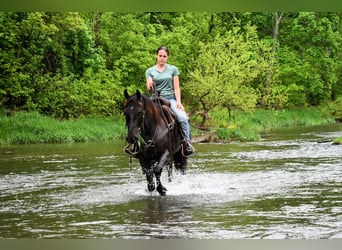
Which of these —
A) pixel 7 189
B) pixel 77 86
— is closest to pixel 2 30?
pixel 77 86

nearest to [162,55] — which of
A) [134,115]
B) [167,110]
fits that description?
[167,110]

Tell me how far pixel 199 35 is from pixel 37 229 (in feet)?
87.3

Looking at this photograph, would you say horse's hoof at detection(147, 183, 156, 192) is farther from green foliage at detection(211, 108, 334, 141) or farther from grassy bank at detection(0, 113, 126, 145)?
green foliage at detection(211, 108, 334, 141)

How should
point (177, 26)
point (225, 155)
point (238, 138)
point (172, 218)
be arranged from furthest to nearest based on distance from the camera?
point (177, 26) < point (238, 138) < point (225, 155) < point (172, 218)

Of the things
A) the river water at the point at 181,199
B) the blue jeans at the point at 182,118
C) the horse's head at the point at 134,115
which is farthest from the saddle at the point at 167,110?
the river water at the point at 181,199

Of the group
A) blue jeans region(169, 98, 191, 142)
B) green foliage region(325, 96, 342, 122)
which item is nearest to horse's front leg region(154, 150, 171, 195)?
blue jeans region(169, 98, 191, 142)

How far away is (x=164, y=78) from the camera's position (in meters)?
9.12

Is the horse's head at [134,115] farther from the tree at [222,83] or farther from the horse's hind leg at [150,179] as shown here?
the tree at [222,83]

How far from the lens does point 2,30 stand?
2753 centimetres

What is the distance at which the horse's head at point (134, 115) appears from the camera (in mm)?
8188

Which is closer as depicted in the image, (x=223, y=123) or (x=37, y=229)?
(x=37, y=229)

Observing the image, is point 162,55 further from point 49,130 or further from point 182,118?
point 49,130
